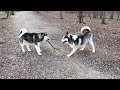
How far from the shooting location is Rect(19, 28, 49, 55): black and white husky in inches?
93.4

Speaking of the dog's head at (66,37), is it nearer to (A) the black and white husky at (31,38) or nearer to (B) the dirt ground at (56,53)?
(B) the dirt ground at (56,53)

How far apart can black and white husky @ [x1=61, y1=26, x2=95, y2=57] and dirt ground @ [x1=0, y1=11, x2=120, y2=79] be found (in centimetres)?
5

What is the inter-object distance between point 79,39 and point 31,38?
1.83ft

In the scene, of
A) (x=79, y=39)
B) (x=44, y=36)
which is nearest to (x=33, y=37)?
(x=44, y=36)

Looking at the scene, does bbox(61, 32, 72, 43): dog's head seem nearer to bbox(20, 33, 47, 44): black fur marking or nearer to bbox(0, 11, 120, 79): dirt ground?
bbox(0, 11, 120, 79): dirt ground

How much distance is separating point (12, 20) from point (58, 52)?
2.18 ft

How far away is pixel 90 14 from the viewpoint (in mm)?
2172

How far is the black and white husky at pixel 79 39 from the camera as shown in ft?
7.68

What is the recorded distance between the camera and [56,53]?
2369 millimetres

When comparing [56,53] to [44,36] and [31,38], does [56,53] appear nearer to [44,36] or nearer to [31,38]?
[44,36]

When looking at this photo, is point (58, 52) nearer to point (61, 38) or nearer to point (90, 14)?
point (61, 38)

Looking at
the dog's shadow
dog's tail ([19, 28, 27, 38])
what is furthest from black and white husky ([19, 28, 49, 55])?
the dog's shadow
